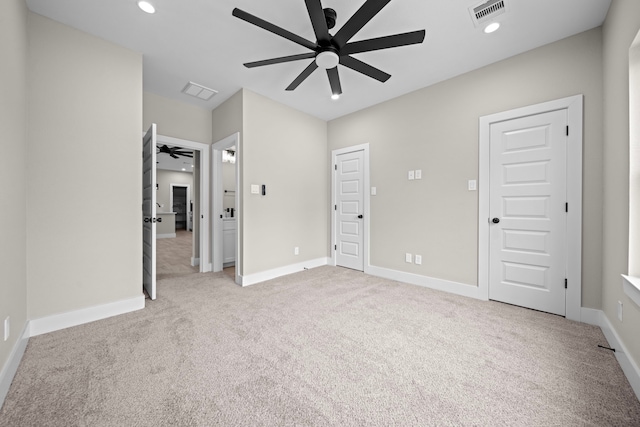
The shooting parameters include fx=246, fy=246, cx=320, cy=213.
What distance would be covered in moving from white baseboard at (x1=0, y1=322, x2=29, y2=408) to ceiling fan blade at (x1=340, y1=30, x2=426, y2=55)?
317 centimetres

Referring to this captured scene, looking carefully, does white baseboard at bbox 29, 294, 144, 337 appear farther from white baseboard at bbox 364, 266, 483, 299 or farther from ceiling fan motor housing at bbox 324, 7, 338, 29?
ceiling fan motor housing at bbox 324, 7, 338, 29

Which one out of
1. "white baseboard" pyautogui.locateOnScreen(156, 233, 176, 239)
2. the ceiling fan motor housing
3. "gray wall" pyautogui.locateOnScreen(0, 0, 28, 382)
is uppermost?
the ceiling fan motor housing

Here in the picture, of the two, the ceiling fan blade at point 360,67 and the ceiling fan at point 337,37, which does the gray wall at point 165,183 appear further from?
the ceiling fan blade at point 360,67

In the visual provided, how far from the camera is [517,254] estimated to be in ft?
8.88

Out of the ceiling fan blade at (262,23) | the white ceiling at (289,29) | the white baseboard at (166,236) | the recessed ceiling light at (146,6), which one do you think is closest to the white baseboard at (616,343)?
the white ceiling at (289,29)

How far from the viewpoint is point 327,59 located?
2143 mm

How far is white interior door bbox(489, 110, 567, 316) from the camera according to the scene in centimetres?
247

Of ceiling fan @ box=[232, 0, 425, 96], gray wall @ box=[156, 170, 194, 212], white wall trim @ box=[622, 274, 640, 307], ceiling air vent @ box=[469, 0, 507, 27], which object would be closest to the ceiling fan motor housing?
ceiling fan @ box=[232, 0, 425, 96]

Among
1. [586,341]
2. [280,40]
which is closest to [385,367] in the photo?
[586,341]

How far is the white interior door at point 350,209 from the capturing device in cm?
423

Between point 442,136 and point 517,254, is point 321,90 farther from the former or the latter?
point 517,254

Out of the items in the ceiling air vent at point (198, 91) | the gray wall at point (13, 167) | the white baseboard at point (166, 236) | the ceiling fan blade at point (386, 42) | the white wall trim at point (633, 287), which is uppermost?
the ceiling air vent at point (198, 91)

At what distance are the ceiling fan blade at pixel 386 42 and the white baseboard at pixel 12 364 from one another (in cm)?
317

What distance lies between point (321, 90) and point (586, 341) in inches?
151
